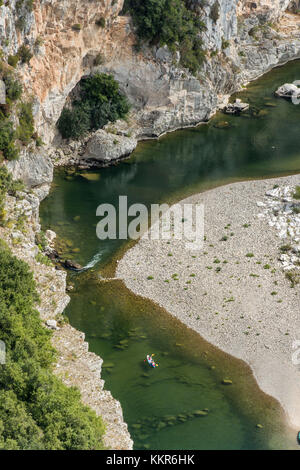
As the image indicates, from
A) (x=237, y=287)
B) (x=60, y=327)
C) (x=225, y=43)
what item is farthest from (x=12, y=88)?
(x=225, y=43)

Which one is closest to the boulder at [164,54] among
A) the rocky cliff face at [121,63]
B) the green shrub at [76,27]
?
the rocky cliff face at [121,63]

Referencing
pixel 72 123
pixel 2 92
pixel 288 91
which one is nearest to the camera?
pixel 2 92

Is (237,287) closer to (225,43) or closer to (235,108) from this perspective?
(235,108)

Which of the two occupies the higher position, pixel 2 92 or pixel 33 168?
pixel 2 92

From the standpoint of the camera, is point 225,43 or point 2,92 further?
point 225,43

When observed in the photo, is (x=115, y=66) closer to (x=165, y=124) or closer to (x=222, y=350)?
(x=165, y=124)

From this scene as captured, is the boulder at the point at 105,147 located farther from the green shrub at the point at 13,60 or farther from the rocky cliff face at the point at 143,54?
the green shrub at the point at 13,60
